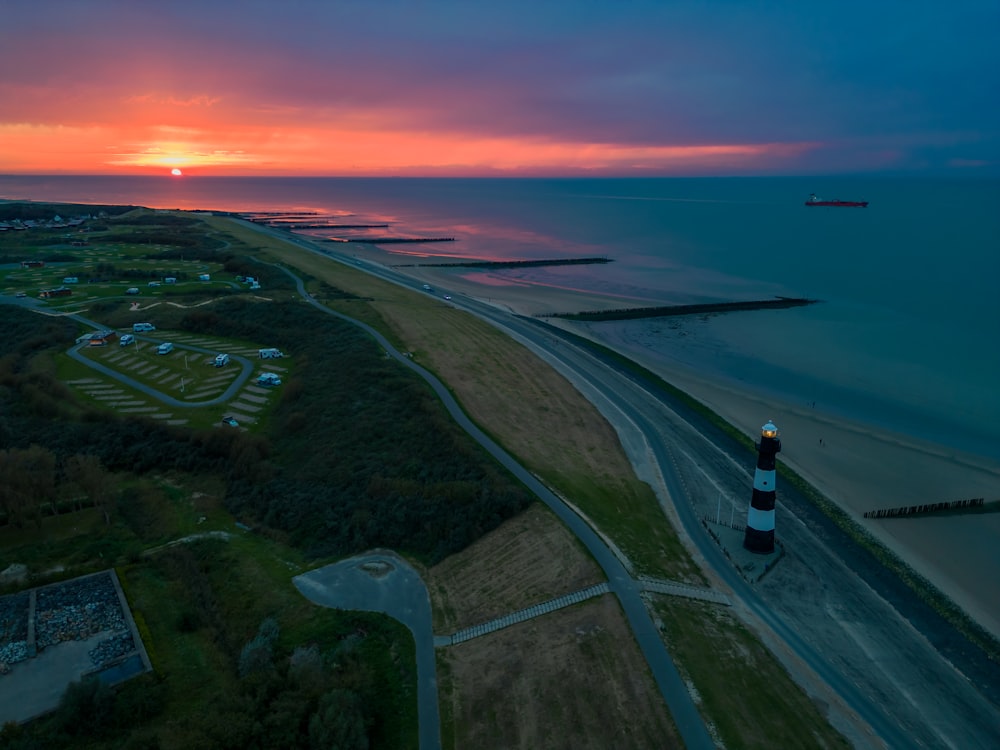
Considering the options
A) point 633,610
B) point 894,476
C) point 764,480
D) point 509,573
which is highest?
point 764,480

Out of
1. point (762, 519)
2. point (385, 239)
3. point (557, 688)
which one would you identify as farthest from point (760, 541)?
point (385, 239)

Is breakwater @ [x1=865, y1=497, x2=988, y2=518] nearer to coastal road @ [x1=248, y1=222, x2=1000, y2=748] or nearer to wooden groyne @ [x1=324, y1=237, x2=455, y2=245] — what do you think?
coastal road @ [x1=248, y1=222, x2=1000, y2=748]

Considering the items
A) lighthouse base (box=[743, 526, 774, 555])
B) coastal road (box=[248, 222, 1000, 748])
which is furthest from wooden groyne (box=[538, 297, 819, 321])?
lighthouse base (box=[743, 526, 774, 555])

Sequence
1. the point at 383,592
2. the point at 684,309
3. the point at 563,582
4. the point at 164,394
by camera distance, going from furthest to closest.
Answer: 1. the point at 684,309
2. the point at 164,394
3. the point at 383,592
4. the point at 563,582

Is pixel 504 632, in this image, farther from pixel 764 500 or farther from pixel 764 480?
pixel 764 500

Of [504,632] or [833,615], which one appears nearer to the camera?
[504,632]

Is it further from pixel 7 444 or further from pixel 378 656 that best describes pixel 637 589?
pixel 7 444
